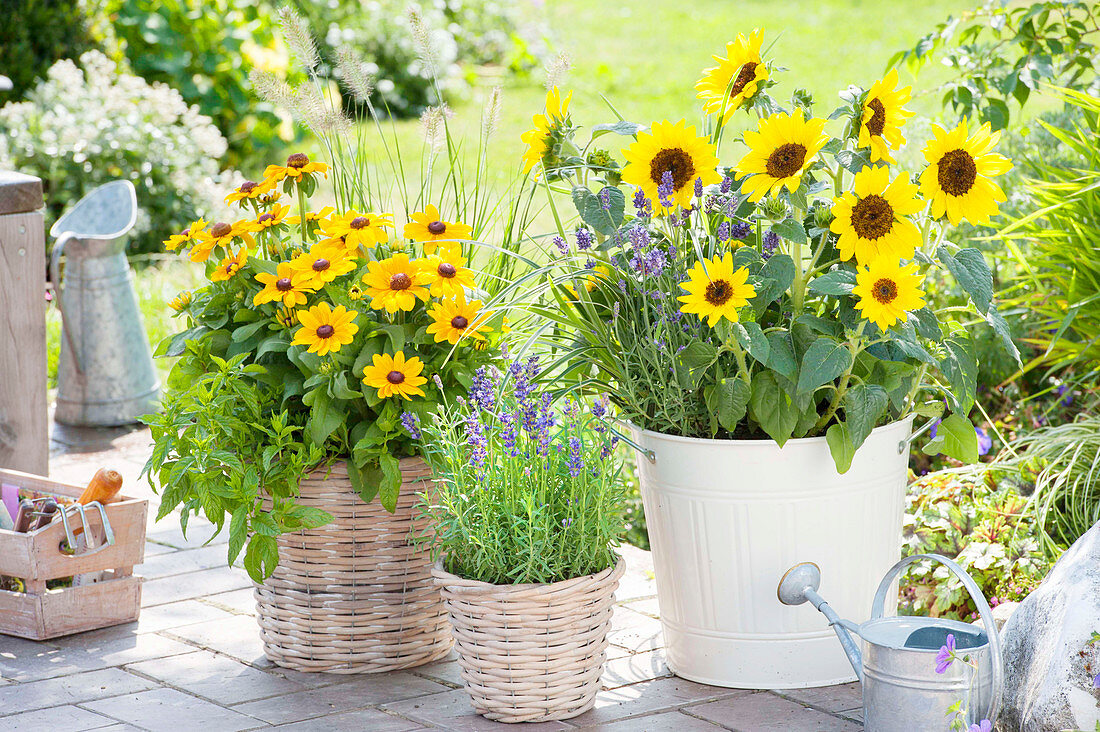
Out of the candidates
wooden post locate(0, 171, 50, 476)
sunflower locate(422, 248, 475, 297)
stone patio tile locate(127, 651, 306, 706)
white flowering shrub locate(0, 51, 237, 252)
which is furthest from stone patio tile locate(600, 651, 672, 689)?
white flowering shrub locate(0, 51, 237, 252)

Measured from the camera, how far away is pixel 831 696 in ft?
7.64

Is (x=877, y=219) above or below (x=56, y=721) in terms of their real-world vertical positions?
above

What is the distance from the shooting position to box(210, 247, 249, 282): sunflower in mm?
2396

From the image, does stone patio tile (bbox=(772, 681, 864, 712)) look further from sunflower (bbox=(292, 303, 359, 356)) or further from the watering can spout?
sunflower (bbox=(292, 303, 359, 356))

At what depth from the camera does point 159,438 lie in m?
2.32

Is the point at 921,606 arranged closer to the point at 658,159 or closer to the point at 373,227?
the point at 658,159

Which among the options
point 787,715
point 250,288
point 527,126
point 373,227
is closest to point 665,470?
point 787,715

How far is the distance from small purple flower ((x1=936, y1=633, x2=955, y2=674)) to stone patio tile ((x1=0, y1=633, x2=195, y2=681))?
58.7 inches

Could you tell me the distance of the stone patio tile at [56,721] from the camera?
221 centimetres

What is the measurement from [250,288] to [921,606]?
5.06 feet

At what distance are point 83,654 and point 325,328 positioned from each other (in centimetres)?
91

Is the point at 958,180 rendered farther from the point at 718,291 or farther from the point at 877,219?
the point at 718,291

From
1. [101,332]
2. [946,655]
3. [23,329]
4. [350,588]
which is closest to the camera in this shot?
[946,655]

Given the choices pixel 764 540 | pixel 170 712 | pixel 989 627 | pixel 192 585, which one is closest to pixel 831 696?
pixel 764 540
